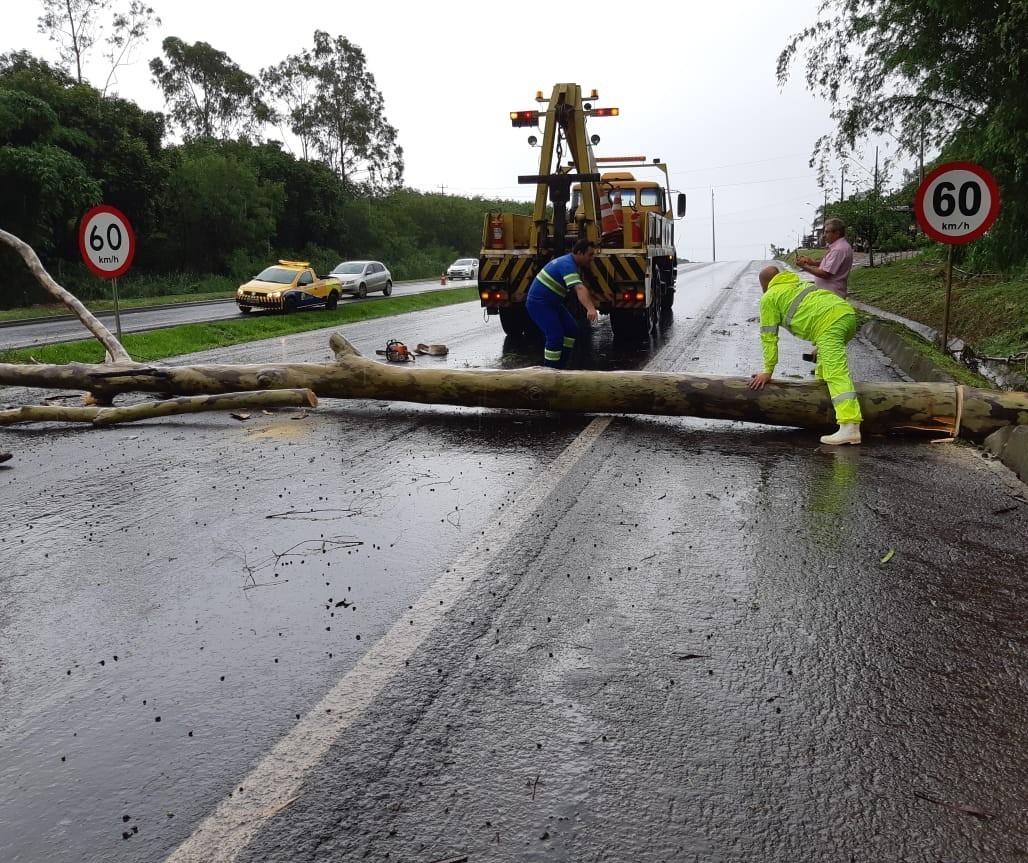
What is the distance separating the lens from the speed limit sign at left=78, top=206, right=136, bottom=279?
10.7m

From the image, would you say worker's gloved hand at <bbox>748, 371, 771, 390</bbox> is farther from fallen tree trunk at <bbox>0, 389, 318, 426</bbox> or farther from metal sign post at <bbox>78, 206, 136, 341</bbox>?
metal sign post at <bbox>78, 206, 136, 341</bbox>

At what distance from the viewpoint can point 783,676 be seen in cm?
311

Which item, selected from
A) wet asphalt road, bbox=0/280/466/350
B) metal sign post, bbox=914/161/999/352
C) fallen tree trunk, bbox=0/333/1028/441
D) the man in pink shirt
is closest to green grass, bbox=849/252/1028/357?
metal sign post, bbox=914/161/999/352

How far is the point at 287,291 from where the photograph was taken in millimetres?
23438

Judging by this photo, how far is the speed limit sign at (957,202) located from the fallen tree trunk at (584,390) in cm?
420

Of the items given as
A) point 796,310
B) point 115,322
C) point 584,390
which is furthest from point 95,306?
point 796,310

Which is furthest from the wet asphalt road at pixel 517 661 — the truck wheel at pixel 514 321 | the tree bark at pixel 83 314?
the truck wheel at pixel 514 321

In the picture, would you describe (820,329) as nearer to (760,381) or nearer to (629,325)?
(760,381)

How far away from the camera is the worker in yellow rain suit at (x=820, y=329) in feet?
22.2

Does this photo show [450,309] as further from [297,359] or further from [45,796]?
[45,796]

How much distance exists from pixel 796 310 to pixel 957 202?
4396mm

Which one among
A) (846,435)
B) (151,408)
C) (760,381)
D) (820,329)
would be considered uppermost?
(820,329)

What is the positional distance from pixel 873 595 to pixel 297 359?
10019mm

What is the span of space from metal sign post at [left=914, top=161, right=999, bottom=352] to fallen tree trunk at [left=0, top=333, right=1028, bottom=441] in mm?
4093
